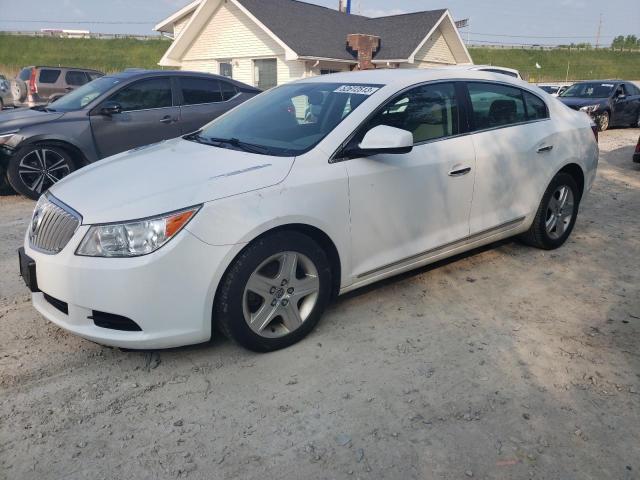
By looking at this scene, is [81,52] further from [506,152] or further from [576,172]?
[506,152]

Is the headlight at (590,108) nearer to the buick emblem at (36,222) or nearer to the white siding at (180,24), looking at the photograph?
the buick emblem at (36,222)

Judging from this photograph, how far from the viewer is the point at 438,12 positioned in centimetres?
2323

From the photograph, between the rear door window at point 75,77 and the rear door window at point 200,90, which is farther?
the rear door window at point 75,77

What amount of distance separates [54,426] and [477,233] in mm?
3137

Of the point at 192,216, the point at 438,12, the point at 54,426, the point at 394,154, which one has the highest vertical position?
the point at 438,12

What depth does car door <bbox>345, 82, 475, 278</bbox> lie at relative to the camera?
3.37 metres

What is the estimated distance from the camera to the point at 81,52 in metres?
54.0

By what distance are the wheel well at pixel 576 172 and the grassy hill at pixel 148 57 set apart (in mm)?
48906

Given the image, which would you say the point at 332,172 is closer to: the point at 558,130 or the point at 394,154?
the point at 394,154

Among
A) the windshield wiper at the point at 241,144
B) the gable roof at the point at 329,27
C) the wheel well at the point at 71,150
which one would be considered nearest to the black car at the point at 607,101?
the gable roof at the point at 329,27

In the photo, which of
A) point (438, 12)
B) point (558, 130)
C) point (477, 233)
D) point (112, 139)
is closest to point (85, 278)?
point (477, 233)

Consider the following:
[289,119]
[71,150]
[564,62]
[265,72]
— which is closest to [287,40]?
[265,72]

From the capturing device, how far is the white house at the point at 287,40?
19.7 m

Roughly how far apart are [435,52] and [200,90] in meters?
18.9
